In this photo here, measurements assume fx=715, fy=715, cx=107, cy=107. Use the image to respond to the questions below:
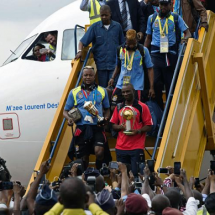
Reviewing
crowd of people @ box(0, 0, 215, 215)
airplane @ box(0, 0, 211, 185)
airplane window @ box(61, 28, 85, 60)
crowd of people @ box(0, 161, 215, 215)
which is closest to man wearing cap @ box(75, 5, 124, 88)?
crowd of people @ box(0, 0, 215, 215)

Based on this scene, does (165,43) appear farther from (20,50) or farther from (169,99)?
(20,50)

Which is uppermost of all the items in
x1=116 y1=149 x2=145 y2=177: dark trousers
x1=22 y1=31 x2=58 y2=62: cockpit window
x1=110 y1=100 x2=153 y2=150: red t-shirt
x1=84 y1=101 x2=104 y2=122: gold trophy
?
x1=22 y1=31 x2=58 y2=62: cockpit window

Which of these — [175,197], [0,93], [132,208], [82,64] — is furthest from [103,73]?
[132,208]

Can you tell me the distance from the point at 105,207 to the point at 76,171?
3.05 meters

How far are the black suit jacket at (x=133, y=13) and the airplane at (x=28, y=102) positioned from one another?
40.5 inches

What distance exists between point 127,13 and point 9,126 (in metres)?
2.89

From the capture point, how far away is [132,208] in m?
5.82

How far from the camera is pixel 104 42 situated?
11.5m

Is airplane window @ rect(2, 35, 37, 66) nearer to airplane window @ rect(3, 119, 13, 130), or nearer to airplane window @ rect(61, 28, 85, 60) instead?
airplane window @ rect(61, 28, 85, 60)

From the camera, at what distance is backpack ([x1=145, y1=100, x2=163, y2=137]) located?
10711 mm

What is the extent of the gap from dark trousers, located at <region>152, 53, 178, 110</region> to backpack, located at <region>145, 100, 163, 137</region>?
28cm

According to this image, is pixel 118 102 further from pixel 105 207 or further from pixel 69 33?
pixel 105 207

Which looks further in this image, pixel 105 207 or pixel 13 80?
pixel 13 80

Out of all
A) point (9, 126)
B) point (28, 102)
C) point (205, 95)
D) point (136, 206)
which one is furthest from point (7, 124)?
point (136, 206)
